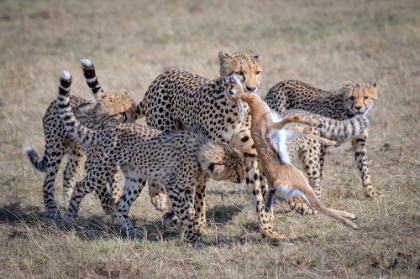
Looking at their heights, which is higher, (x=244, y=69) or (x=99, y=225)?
(x=244, y=69)

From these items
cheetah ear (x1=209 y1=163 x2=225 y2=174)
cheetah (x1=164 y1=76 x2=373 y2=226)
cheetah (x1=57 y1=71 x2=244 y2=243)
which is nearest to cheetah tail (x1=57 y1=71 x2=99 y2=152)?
cheetah (x1=57 y1=71 x2=244 y2=243)

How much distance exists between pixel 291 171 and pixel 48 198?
2.78 metres

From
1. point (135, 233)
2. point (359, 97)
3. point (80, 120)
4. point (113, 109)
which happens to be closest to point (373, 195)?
point (359, 97)

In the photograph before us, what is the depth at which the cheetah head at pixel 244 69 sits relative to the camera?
17.7ft

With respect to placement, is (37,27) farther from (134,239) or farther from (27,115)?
(134,239)

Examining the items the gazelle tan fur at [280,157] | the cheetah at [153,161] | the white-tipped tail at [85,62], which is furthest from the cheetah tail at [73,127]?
the gazelle tan fur at [280,157]

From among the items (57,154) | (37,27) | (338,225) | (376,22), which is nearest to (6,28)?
(37,27)

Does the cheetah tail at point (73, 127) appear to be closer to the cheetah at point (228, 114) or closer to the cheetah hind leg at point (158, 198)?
the cheetah hind leg at point (158, 198)

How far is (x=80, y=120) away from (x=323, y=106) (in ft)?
8.38

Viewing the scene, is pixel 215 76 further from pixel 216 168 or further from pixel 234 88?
pixel 216 168

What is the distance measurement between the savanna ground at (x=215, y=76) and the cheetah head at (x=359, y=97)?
2.31 feet

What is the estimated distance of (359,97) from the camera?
21.4ft

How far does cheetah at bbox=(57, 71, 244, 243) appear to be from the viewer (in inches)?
211

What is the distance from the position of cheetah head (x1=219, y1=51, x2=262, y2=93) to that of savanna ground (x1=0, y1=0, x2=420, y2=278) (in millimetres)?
1215
